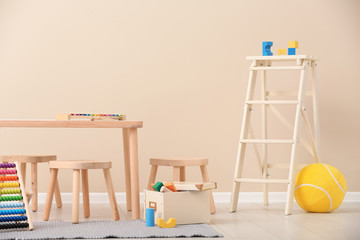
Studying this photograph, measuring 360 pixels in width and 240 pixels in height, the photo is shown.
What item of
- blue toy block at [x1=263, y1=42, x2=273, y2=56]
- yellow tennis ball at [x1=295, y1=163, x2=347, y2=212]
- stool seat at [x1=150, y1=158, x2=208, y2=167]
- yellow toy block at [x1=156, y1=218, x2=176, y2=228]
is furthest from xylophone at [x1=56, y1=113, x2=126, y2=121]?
yellow tennis ball at [x1=295, y1=163, x2=347, y2=212]

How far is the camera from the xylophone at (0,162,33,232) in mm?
3180

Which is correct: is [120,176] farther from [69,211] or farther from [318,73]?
[318,73]

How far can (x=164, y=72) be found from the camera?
4.56 m

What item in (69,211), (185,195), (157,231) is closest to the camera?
(157,231)

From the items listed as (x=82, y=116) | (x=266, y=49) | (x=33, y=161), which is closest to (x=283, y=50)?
(x=266, y=49)

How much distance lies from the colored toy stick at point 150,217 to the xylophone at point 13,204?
64 cm

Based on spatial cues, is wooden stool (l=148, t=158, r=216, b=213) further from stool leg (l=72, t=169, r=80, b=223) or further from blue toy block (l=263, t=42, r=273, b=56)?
blue toy block (l=263, t=42, r=273, b=56)

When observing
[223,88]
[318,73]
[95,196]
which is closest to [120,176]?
[95,196]

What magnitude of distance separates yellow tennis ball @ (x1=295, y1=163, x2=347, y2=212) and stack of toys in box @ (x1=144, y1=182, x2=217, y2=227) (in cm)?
73

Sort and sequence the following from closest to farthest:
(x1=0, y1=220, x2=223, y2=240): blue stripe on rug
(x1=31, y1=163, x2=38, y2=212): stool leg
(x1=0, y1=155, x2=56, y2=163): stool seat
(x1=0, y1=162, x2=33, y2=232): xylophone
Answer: (x1=0, y1=220, x2=223, y2=240): blue stripe on rug → (x1=0, y1=162, x2=33, y2=232): xylophone → (x1=0, y1=155, x2=56, y2=163): stool seat → (x1=31, y1=163, x2=38, y2=212): stool leg

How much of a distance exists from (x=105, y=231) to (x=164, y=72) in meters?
1.72

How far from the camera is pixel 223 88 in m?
4.59

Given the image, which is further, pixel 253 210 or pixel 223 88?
pixel 223 88

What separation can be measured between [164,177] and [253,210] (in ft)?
2.57
